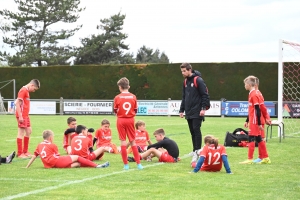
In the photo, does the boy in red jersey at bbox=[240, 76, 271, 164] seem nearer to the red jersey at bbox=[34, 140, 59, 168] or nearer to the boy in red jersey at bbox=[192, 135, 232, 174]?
the boy in red jersey at bbox=[192, 135, 232, 174]

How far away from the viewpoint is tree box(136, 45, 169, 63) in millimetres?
78262

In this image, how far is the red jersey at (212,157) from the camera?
10.8 meters

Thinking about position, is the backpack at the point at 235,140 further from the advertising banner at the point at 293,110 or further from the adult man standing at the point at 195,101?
the advertising banner at the point at 293,110

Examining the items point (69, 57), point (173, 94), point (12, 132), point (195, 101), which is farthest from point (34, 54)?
point (195, 101)

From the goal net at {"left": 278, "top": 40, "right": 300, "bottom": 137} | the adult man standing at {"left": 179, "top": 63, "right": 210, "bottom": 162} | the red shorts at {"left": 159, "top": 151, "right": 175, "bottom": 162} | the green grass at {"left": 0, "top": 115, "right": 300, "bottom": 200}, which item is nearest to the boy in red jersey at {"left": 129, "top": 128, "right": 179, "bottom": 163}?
the red shorts at {"left": 159, "top": 151, "right": 175, "bottom": 162}

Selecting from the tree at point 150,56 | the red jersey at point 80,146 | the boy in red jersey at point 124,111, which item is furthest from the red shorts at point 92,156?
the tree at point 150,56

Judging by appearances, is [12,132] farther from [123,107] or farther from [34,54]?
[34,54]

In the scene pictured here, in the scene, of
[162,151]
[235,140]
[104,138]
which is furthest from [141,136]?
[235,140]

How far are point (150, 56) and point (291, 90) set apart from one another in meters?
44.1

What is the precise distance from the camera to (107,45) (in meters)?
65.8

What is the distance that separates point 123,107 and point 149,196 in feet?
10.3

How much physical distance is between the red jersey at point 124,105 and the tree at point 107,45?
54210 mm

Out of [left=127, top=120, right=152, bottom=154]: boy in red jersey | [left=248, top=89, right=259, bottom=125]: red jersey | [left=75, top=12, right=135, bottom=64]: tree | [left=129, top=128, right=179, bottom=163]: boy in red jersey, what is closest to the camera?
[left=248, top=89, right=259, bottom=125]: red jersey

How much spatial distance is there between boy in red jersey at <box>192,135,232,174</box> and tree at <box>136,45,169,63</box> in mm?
66650
